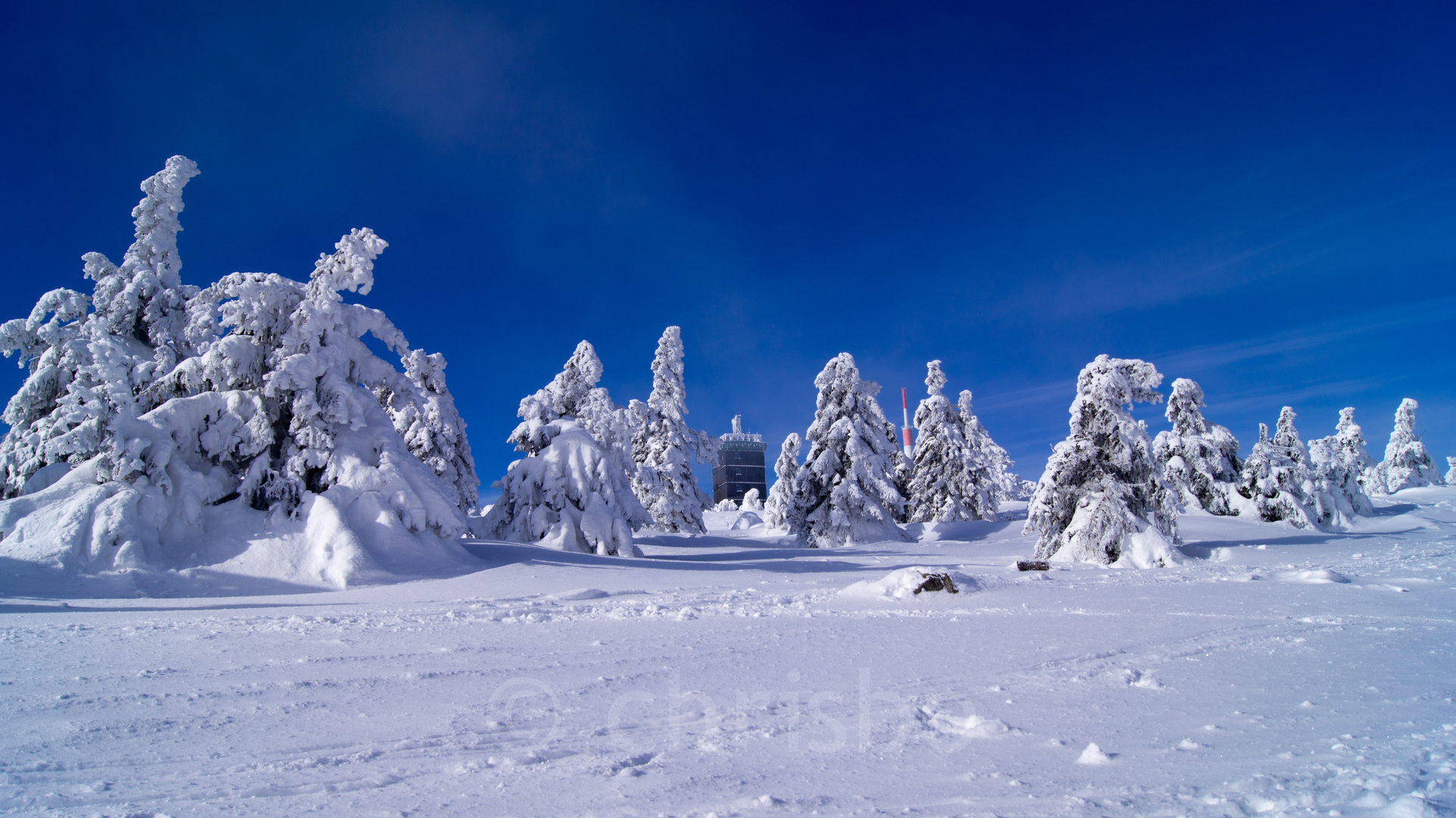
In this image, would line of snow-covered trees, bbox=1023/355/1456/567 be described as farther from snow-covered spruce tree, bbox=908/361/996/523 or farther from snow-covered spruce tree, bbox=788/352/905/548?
snow-covered spruce tree, bbox=908/361/996/523

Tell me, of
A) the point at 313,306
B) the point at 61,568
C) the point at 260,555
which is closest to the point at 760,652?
the point at 260,555

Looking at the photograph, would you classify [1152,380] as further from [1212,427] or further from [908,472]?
[908,472]

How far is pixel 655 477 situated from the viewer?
3900cm

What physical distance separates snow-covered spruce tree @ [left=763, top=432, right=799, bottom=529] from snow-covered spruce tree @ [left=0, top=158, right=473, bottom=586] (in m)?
26.1

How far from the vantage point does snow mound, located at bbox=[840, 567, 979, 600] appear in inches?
388

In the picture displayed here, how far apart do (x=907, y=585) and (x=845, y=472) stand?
1928 cm

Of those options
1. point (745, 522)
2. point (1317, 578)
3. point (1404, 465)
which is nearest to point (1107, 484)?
point (1317, 578)

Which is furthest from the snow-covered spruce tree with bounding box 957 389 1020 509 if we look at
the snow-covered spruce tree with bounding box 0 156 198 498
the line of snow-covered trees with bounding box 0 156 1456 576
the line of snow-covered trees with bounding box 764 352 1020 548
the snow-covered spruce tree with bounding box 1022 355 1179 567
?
the snow-covered spruce tree with bounding box 0 156 198 498

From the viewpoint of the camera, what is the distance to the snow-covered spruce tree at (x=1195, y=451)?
95.8 ft

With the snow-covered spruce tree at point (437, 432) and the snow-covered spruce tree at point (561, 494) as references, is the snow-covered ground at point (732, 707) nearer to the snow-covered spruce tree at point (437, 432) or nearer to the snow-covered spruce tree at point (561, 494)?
the snow-covered spruce tree at point (561, 494)

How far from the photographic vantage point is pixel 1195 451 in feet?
96.7

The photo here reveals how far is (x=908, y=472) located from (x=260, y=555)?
1439 inches

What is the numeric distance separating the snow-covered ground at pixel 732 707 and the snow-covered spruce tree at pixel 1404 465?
62.2 metres

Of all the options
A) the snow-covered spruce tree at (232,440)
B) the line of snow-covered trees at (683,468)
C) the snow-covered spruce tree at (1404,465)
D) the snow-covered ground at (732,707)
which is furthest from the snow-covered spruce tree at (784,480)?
the snow-covered spruce tree at (1404,465)
